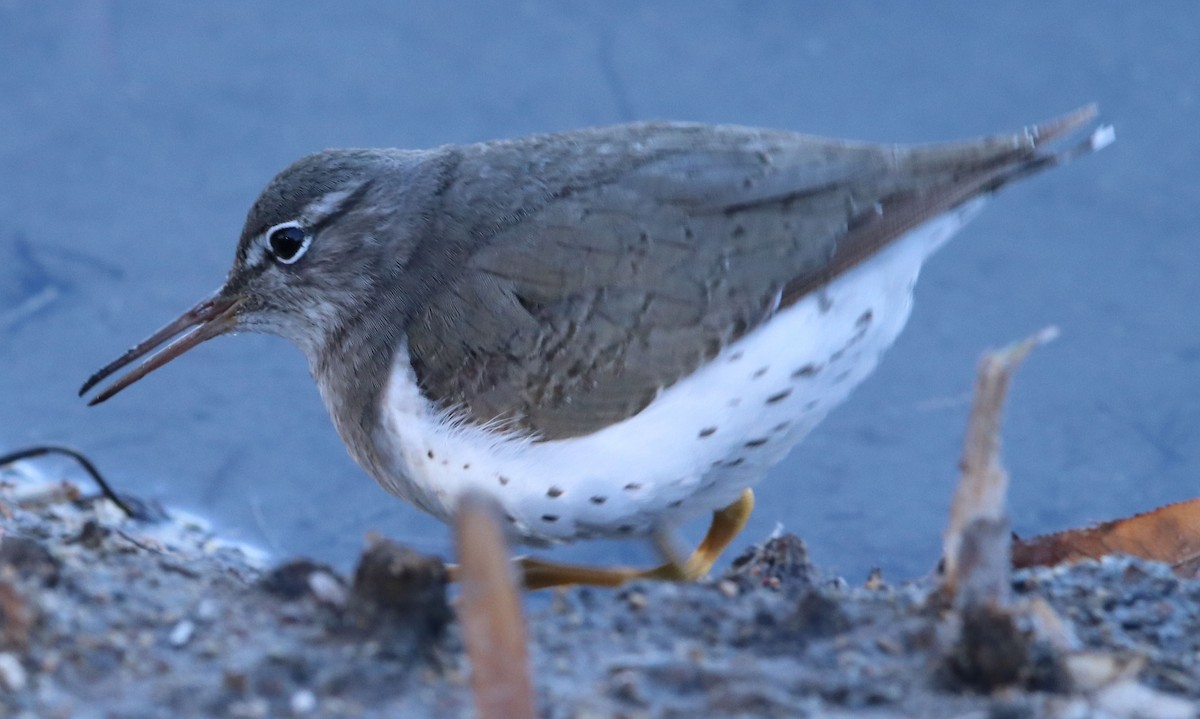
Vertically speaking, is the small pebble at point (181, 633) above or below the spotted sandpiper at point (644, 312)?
below

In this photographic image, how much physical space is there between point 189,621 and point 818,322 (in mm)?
2108

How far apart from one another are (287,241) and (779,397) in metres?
1.93

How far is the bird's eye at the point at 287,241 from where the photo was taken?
518cm

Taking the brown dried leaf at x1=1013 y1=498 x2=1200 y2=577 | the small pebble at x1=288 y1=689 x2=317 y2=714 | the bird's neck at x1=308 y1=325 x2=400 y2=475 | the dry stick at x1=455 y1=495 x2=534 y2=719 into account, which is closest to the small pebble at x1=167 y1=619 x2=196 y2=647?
the small pebble at x1=288 y1=689 x2=317 y2=714

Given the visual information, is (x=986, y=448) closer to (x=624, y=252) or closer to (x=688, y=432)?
(x=688, y=432)

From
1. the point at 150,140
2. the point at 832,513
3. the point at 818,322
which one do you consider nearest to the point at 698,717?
the point at 818,322

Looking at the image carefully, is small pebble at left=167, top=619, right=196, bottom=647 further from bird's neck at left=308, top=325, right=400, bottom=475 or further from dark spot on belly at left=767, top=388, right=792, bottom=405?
dark spot on belly at left=767, top=388, right=792, bottom=405

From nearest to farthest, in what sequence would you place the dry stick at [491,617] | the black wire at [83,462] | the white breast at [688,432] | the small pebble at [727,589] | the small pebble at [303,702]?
the dry stick at [491,617] → the small pebble at [303,702] → the small pebble at [727,589] → the white breast at [688,432] → the black wire at [83,462]

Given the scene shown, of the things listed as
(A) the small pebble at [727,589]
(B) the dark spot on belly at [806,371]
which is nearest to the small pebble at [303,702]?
(A) the small pebble at [727,589]

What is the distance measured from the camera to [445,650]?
11.0 ft

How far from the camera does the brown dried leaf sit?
476 cm

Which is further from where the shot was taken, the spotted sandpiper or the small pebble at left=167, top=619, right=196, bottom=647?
the spotted sandpiper

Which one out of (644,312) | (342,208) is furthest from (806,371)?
(342,208)

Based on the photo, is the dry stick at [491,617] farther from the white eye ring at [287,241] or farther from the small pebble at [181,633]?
the white eye ring at [287,241]
